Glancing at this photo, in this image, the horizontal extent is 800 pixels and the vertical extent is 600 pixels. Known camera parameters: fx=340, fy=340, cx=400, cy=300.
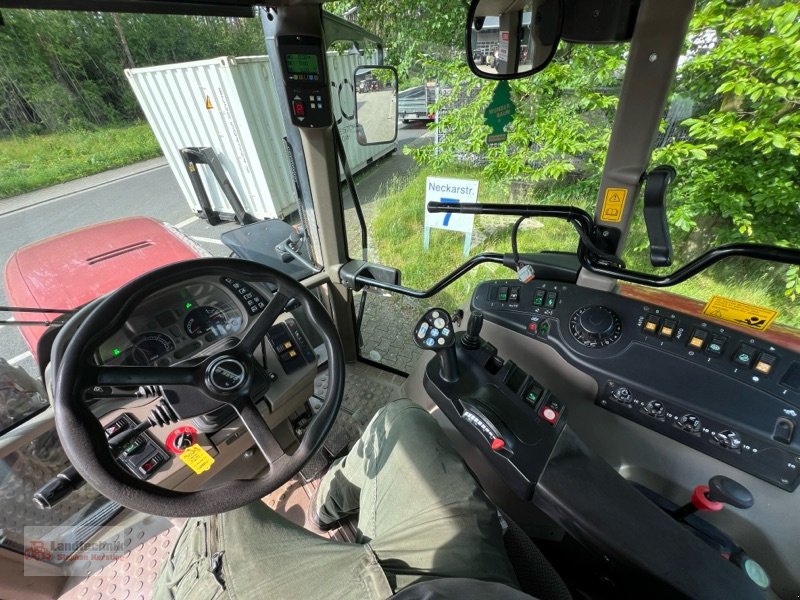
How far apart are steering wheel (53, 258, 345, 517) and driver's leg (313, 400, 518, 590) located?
30 cm

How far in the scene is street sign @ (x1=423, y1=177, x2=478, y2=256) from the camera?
1814 millimetres

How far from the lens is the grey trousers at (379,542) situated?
816 mm

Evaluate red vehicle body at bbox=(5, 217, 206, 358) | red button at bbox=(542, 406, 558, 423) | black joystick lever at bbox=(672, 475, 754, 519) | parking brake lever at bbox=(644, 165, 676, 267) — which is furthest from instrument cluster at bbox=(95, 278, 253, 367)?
black joystick lever at bbox=(672, 475, 754, 519)

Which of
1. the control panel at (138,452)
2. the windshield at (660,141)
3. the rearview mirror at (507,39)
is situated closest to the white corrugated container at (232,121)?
the windshield at (660,141)

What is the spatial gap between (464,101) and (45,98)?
65.7 inches

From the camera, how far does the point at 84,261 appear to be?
1.67m

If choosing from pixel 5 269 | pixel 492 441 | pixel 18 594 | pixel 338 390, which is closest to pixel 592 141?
pixel 492 441

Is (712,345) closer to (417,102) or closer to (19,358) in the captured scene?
(417,102)

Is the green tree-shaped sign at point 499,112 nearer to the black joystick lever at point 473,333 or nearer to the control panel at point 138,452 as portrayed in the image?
the black joystick lever at point 473,333

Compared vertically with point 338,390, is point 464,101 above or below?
above

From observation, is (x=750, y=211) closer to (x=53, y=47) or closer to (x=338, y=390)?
(x=338, y=390)

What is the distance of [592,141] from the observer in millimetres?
1442

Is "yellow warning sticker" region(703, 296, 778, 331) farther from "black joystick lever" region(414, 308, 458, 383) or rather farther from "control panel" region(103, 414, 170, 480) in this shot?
"control panel" region(103, 414, 170, 480)

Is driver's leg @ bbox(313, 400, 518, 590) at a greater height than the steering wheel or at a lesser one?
lesser
